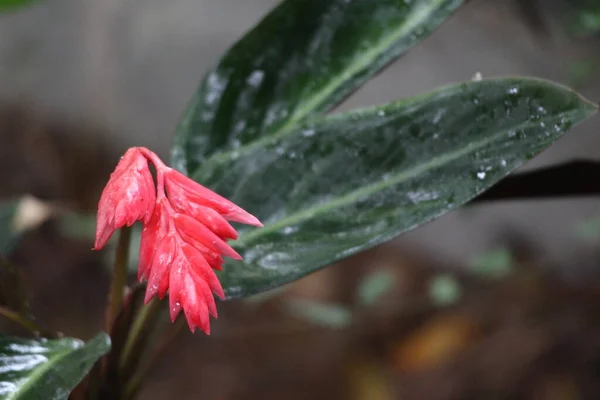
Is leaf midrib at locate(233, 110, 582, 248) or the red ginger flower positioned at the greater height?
the red ginger flower

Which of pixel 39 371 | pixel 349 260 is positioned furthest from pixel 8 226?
pixel 349 260

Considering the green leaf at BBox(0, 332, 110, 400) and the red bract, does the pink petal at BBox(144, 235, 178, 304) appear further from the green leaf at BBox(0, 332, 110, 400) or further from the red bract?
the green leaf at BBox(0, 332, 110, 400)

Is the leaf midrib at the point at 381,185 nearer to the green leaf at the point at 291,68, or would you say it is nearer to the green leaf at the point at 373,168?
the green leaf at the point at 373,168

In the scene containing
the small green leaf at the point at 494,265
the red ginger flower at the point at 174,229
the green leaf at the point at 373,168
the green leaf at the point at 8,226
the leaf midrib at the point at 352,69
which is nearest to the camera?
the red ginger flower at the point at 174,229

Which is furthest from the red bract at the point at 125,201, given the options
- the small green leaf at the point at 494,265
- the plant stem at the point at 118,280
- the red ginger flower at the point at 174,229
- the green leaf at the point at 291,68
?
the small green leaf at the point at 494,265

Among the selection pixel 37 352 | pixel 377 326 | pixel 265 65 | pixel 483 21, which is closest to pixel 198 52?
pixel 483 21

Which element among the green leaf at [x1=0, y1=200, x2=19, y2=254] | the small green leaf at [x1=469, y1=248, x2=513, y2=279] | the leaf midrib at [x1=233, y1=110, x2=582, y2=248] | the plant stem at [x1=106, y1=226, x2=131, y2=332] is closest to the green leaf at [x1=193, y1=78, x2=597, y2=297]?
the leaf midrib at [x1=233, y1=110, x2=582, y2=248]
